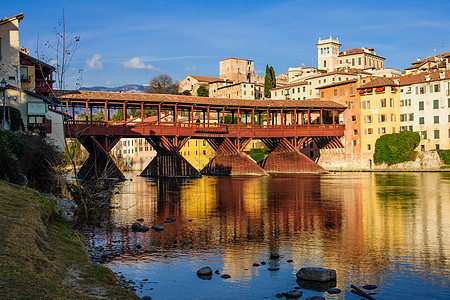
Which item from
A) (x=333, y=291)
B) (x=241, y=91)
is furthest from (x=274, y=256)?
(x=241, y=91)

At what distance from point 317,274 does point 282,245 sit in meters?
4.97

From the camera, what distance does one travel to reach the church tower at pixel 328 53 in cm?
13925

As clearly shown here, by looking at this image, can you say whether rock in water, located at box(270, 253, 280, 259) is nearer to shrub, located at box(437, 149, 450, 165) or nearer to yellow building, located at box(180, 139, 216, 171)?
shrub, located at box(437, 149, 450, 165)

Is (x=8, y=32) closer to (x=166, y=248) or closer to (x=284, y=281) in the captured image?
(x=166, y=248)

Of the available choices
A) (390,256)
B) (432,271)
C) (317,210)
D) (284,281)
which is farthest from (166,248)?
(317,210)

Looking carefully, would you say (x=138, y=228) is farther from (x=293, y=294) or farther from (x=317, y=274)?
(x=293, y=294)

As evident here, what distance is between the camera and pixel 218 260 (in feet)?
52.5

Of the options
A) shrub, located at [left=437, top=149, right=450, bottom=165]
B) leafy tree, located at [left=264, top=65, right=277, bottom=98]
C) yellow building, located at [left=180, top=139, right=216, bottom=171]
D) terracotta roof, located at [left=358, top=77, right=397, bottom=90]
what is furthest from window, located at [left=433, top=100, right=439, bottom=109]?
leafy tree, located at [left=264, top=65, right=277, bottom=98]

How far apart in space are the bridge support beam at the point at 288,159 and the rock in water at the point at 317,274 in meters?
53.7

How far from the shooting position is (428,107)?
224 ft

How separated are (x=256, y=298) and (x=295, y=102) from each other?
6149 cm

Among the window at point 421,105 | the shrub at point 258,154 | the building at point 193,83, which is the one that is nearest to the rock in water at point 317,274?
the window at point 421,105

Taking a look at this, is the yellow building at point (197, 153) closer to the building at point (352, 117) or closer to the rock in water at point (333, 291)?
the building at point (352, 117)

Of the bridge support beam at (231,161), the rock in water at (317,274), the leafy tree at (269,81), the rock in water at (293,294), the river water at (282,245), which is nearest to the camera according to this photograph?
the rock in water at (293,294)
